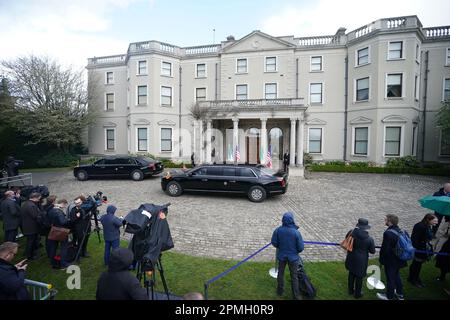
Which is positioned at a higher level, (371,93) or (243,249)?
(371,93)

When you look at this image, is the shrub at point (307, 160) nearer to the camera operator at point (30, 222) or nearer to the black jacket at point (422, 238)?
the black jacket at point (422, 238)

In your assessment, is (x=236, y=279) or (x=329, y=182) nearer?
(x=236, y=279)

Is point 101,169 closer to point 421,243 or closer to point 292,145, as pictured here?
point 292,145

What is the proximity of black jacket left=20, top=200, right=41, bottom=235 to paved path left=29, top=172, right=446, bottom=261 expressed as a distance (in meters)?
3.36

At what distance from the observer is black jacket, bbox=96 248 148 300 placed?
255cm

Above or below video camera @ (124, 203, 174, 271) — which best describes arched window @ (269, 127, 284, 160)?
above

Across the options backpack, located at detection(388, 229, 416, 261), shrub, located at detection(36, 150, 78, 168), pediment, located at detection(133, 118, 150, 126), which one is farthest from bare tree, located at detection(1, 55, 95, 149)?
backpack, located at detection(388, 229, 416, 261)

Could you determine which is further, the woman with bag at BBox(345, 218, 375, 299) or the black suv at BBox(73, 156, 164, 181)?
the black suv at BBox(73, 156, 164, 181)

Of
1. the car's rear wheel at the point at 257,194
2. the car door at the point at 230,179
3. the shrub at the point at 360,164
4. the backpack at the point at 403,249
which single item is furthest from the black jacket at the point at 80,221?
the shrub at the point at 360,164

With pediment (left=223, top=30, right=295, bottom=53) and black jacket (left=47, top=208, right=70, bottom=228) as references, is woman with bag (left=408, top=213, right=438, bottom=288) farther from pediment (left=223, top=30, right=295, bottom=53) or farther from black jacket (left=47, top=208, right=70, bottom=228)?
pediment (left=223, top=30, right=295, bottom=53)
